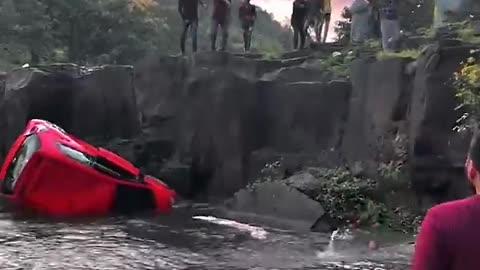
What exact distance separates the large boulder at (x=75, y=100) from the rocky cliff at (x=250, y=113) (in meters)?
0.02

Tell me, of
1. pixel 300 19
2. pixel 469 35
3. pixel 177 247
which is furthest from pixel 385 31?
pixel 177 247

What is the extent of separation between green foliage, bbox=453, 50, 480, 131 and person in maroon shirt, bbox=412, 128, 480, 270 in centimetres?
727

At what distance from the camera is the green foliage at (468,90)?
9.59 m

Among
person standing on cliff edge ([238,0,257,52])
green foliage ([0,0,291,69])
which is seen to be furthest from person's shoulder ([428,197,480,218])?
A: green foliage ([0,0,291,69])

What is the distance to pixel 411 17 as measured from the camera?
2659cm

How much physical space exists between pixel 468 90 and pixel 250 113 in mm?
5957

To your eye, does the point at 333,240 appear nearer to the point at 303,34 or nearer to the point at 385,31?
the point at 385,31

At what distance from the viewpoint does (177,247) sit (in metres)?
9.70

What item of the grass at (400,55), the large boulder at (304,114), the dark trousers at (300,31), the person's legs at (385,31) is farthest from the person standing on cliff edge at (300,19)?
the grass at (400,55)

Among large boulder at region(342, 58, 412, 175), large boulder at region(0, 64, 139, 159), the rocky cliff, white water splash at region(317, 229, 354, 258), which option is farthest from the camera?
large boulder at region(0, 64, 139, 159)

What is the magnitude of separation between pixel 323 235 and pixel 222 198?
482 cm

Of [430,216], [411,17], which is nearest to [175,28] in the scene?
[411,17]

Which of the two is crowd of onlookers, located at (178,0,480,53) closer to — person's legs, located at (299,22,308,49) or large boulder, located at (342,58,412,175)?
person's legs, located at (299,22,308,49)

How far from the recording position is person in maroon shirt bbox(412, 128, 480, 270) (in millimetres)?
2459
